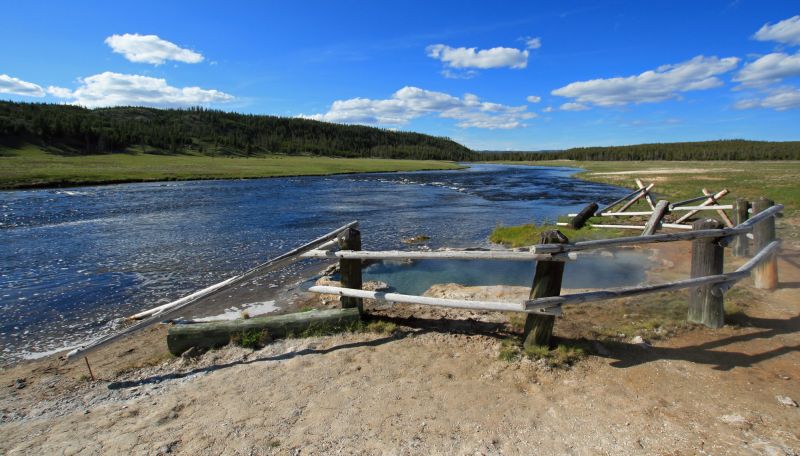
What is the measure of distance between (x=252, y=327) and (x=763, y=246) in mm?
10528

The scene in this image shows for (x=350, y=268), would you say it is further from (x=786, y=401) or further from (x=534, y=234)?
(x=534, y=234)

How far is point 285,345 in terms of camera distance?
6789mm

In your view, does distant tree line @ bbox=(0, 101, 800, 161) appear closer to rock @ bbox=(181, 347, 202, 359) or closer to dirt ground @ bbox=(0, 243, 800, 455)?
rock @ bbox=(181, 347, 202, 359)

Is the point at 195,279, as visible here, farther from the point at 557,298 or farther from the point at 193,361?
the point at 557,298

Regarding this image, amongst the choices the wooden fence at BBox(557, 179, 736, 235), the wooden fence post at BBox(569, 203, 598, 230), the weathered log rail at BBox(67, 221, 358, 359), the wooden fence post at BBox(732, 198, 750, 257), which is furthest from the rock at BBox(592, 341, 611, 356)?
the wooden fence post at BBox(569, 203, 598, 230)

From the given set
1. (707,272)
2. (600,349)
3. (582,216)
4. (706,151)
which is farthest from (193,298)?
(706,151)

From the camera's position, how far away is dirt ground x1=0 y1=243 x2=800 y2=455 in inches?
165

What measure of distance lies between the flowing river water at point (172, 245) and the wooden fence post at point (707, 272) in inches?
149

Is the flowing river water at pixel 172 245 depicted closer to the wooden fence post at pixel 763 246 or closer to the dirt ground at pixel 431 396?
the wooden fence post at pixel 763 246

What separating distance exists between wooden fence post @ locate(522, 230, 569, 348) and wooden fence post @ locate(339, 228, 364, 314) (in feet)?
9.80

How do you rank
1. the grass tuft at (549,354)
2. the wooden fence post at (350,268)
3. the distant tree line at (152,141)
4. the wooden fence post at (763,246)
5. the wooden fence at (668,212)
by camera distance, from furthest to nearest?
the distant tree line at (152,141) < the wooden fence at (668,212) < the wooden fence post at (763,246) < the wooden fence post at (350,268) < the grass tuft at (549,354)

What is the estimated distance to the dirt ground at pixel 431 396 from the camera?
4195mm

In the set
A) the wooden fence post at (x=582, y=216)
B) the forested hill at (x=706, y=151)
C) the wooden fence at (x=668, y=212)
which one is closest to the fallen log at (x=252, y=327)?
the wooden fence at (x=668, y=212)

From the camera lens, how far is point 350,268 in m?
7.34
